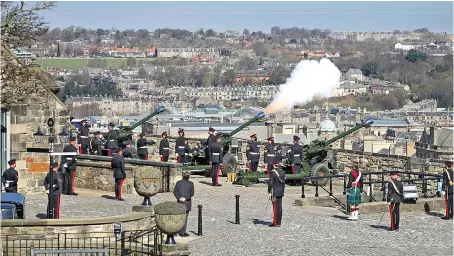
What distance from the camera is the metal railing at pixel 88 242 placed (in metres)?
20.7

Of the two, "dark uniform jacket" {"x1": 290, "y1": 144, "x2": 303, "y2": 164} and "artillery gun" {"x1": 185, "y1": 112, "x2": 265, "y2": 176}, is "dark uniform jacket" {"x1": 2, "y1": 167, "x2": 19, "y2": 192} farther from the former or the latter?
"dark uniform jacket" {"x1": 290, "y1": 144, "x2": 303, "y2": 164}

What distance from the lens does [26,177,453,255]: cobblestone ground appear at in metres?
22.6

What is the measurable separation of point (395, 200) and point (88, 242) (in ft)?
20.8

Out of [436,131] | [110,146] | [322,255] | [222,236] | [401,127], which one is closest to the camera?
[322,255]

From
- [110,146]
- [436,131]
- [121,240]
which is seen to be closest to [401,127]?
[436,131]

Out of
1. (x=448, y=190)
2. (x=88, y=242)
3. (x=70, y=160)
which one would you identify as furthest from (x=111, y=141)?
(x=88, y=242)

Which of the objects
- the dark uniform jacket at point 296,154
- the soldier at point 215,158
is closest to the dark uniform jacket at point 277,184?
the soldier at point 215,158

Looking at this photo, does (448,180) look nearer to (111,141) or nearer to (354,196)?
(354,196)

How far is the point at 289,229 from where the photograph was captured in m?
24.6

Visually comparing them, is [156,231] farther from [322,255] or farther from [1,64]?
[1,64]

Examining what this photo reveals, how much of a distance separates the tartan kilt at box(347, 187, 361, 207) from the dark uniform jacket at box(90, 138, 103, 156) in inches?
334

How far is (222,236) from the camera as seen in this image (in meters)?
23.6

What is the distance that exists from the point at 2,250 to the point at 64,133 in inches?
297

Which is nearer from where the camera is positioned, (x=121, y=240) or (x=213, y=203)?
(x=121, y=240)
